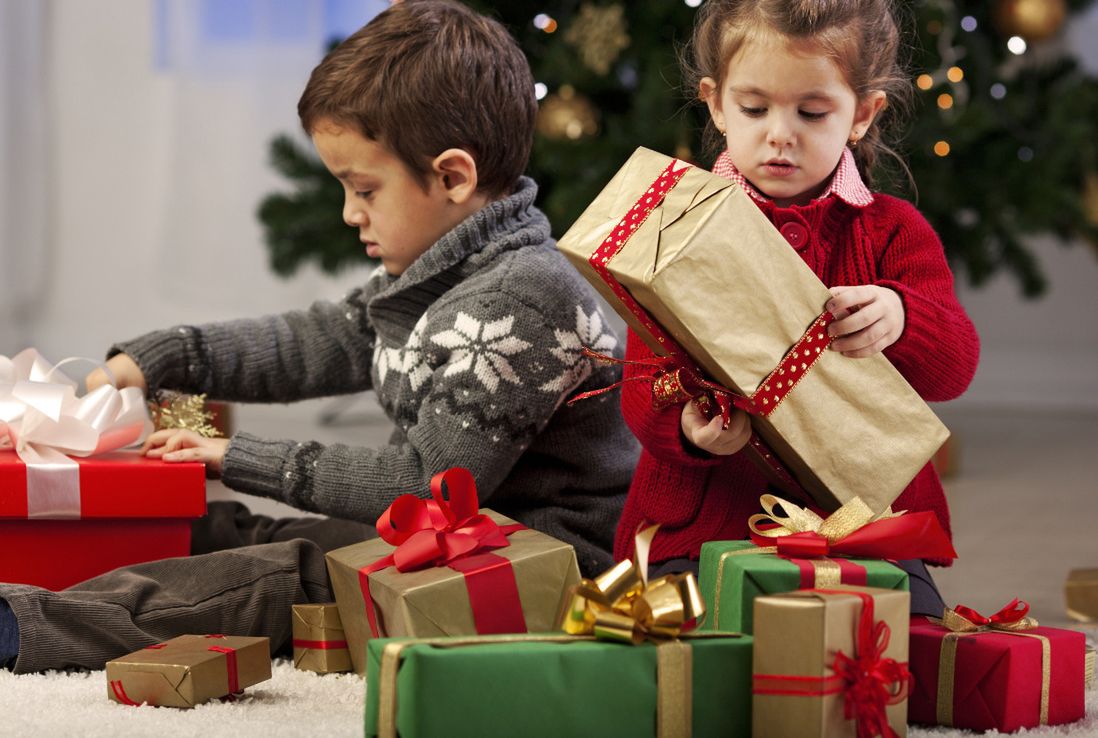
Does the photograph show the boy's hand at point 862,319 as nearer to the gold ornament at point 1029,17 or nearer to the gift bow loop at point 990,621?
the gift bow loop at point 990,621

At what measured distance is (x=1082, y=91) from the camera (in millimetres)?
2627

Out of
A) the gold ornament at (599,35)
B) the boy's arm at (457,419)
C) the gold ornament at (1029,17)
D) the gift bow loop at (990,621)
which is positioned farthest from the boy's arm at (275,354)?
the gold ornament at (1029,17)

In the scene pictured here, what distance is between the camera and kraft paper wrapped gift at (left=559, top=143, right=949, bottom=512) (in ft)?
3.26

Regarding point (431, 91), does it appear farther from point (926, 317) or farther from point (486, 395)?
point (926, 317)

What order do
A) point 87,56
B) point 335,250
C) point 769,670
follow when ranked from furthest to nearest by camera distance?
1. point 87,56
2. point 335,250
3. point 769,670

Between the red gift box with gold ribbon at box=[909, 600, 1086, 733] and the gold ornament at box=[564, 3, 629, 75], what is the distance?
156 cm

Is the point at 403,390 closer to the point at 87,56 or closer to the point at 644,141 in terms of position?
the point at 644,141

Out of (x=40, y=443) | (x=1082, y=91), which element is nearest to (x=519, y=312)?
(x=40, y=443)

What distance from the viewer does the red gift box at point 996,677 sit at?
1.03m

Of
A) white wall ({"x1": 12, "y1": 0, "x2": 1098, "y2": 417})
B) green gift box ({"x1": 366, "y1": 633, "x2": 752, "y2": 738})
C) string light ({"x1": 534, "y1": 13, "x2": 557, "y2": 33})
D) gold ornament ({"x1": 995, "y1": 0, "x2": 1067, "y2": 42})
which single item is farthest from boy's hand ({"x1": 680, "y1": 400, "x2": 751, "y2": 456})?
white wall ({"x1": 12, "y1": 0, "x2": 1098, "y2": 417})

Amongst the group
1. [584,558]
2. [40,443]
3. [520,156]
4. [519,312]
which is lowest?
[584,558]

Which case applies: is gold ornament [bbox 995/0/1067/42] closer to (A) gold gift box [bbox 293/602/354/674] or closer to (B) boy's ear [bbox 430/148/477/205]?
(B) boy's ear [bbox 430/148/477/205]

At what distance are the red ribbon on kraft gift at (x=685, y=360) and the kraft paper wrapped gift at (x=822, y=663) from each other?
0.63ft

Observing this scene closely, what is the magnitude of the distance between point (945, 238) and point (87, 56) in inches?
82.1
